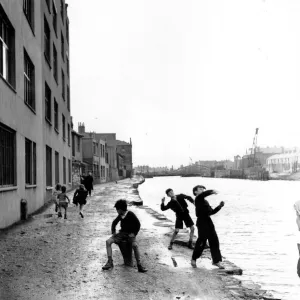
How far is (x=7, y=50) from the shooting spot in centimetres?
1273

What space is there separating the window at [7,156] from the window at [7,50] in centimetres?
158

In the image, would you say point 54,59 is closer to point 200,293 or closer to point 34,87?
point 34,87

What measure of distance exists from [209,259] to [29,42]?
11169mm

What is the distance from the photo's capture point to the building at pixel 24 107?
12055mm

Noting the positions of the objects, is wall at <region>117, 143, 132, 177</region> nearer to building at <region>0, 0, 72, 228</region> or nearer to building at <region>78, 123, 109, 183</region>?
building at <region>78, 123, 109, 183</region>

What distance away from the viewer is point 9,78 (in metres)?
12.9

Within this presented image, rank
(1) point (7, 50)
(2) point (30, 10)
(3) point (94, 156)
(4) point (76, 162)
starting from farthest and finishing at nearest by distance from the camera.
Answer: (3) point (94, 156), (4) point (76, 162), (2) point (30, 10), (1) point (7, 50)

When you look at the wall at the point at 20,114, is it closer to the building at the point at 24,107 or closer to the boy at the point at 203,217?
the building at the point at 24,107

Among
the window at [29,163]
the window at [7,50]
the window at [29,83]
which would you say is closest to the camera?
the window at [7,50]

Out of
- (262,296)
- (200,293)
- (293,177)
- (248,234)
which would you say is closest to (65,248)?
(200,293)

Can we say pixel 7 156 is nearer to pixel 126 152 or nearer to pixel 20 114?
pixel 20 114

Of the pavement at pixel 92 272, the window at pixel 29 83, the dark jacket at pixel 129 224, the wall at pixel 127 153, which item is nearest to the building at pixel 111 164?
the wall at pixel 127 153

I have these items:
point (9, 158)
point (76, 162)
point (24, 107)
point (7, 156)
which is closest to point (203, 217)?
point (7, 156)

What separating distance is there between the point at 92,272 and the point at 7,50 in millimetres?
8405
